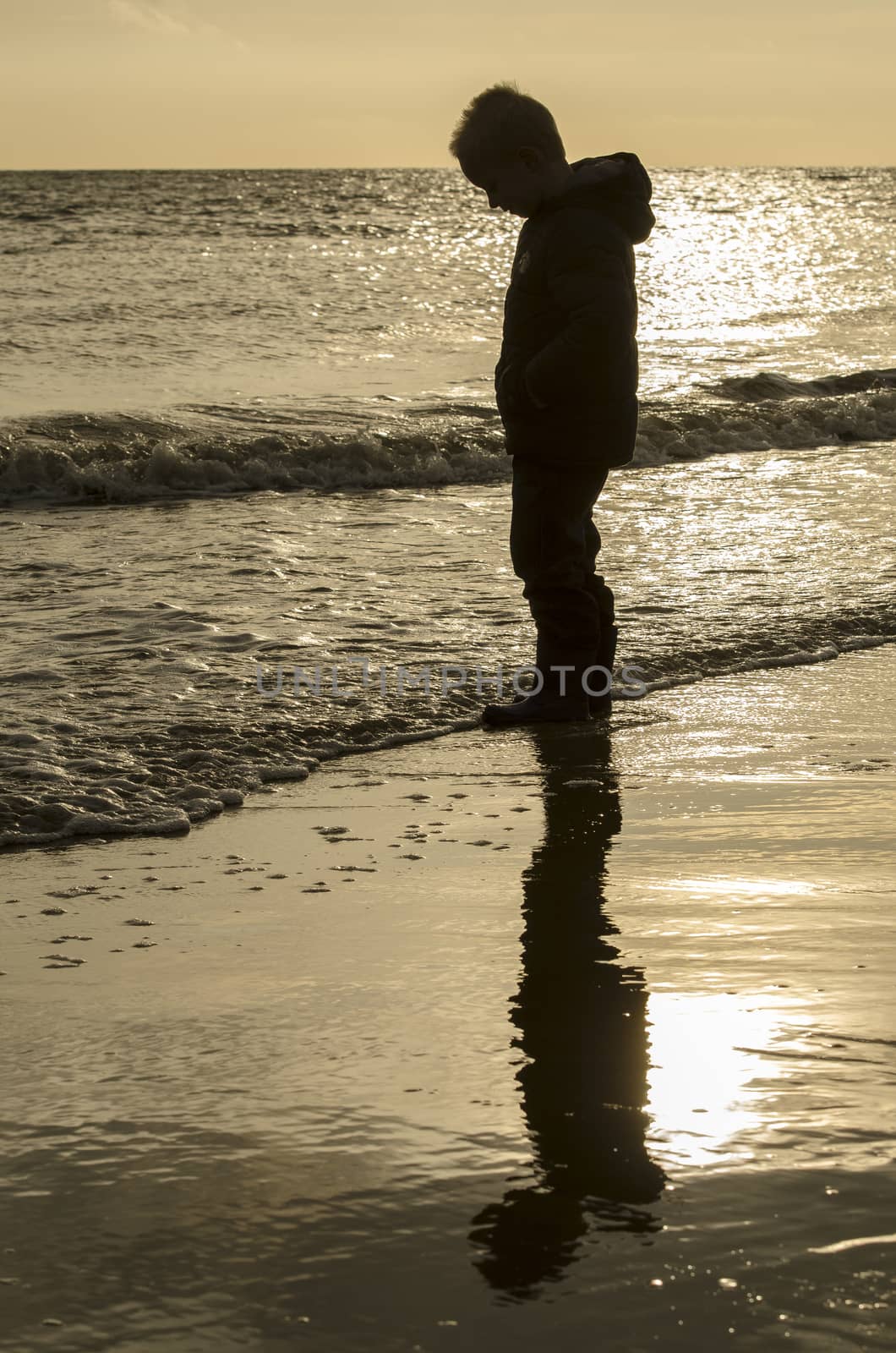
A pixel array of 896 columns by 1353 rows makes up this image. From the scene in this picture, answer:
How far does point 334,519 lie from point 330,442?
109 inches

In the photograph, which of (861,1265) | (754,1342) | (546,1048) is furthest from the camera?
(546,1048)

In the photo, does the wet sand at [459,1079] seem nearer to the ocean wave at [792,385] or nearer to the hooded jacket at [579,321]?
the hooded jacket at [579,321]

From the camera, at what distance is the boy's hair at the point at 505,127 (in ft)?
13.9

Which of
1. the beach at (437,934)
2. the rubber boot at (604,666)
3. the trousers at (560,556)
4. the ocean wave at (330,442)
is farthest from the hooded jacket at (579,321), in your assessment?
the ocean wave at (330,442)

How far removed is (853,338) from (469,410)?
8413mm

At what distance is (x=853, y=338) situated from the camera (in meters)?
20.0

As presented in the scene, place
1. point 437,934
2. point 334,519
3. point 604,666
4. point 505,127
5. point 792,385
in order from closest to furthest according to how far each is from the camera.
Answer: point 437,934 → point 505,127 → point 604,666 → point 334,519 → point 792,385

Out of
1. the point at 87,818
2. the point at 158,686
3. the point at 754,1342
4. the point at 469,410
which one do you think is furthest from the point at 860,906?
the point at 469,410

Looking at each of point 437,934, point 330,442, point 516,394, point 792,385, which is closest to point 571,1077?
point 437,934

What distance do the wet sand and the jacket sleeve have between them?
1.23 metres

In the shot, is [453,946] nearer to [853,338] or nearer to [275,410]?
[275,410]

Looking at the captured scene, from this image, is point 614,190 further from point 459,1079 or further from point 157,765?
point 459,1079

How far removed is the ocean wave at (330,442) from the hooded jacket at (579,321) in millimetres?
6156

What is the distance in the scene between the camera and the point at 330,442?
38.2 ft
